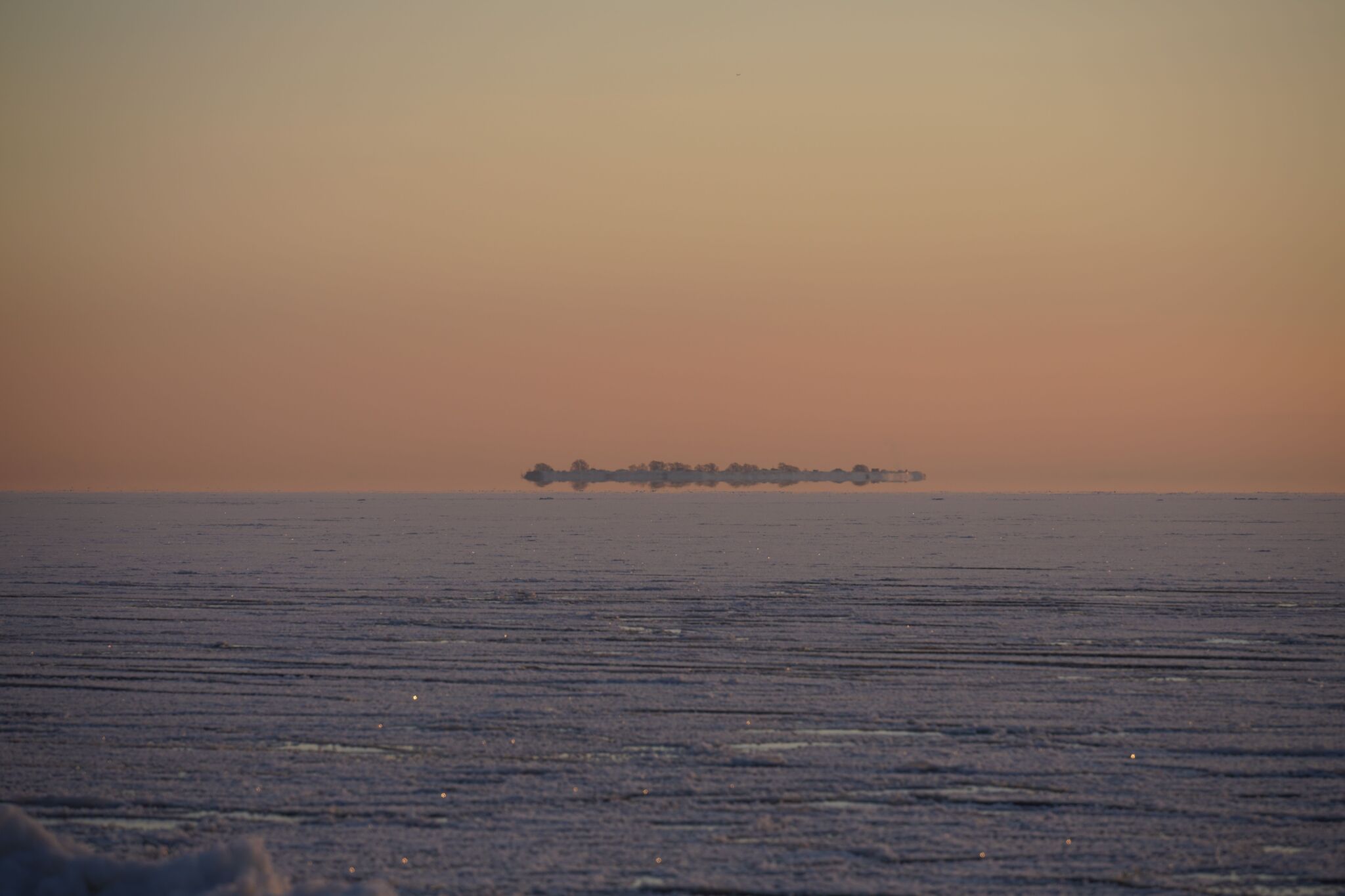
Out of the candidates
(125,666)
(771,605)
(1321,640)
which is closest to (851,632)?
(771,605)

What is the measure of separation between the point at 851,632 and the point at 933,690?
3.57 m

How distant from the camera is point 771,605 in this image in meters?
16.4

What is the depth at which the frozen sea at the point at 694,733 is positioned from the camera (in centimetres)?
587

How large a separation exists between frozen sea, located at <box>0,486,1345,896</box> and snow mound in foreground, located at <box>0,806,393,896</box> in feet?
0.13

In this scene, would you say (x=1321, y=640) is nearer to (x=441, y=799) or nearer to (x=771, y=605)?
(x=771, y=605)

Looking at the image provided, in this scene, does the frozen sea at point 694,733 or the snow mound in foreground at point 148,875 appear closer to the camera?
the snow mound in foreground at point 148,875

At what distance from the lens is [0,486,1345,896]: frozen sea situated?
5867 millimetres

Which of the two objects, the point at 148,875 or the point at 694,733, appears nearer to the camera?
the point at 148,875

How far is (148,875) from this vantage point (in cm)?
533

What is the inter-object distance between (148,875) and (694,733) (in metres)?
3.89

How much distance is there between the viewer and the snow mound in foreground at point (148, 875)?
5.14m

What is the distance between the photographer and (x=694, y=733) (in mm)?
8422

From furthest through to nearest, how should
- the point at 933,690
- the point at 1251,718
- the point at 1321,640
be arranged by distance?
the point at 1321,640, the point at 933,690, the point at 1251,718

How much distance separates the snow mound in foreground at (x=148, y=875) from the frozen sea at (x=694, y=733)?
0.04 meters
